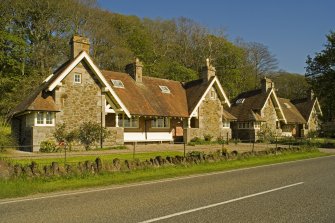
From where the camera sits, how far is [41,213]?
851 centimetres

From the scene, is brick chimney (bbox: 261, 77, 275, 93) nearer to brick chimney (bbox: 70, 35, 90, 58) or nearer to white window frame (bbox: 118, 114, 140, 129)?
white window frame (bbox: 118, 114, 140, 129)

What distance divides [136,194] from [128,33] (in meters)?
53.3

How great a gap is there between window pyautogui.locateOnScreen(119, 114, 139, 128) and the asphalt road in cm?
1916

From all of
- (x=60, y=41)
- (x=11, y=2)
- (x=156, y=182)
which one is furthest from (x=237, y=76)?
(x=156, y=182)

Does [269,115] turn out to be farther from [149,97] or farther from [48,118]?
[48,118]

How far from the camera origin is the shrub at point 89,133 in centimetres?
2739

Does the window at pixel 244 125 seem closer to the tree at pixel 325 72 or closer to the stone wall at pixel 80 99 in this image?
the tree at pixel 325 72

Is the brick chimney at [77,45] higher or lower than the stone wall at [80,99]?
higher

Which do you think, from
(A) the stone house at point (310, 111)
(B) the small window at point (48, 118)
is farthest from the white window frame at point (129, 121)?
(A) the stone house at point (310, 111)

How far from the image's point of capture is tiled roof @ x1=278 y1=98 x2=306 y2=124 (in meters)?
55.0

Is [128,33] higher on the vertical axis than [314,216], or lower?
higher

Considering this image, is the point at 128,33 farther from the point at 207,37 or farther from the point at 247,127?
the point at 247,127

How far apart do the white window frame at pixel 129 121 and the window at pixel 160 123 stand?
1.89 m

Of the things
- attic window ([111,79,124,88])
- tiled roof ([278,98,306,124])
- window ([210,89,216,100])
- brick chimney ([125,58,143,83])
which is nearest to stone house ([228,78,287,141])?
tiled roof ([278,98,306,124])
